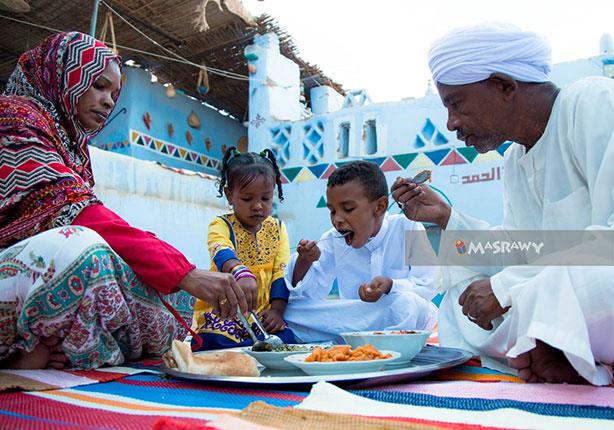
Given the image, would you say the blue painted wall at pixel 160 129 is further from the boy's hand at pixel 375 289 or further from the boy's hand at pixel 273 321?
the boy's hand at pixel 375 289

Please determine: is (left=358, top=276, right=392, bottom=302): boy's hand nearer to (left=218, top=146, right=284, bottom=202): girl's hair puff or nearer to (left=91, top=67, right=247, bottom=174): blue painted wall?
(left=218, top=146, right=284, bottom=202): girl's hair puff

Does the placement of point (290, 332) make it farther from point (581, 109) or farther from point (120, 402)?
point (581, 109)

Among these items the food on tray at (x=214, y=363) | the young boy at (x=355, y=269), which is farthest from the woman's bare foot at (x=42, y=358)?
the young boy at (x=355, y=269)

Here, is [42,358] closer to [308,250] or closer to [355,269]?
[308,250]

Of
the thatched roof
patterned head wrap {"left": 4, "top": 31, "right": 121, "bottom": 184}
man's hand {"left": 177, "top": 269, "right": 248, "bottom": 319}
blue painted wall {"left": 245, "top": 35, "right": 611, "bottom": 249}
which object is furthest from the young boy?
the thatched roof

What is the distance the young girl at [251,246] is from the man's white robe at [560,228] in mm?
967

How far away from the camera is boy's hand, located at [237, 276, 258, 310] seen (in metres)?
1.96

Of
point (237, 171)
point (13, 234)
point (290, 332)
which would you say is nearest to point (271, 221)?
point (237, 171)

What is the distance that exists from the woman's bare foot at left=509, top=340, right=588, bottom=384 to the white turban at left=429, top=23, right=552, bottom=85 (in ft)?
2.99

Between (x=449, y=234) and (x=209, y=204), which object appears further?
(x=209, y=204)

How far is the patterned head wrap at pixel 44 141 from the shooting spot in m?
1.82

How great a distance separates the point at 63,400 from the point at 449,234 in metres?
1.44

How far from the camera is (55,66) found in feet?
7.14

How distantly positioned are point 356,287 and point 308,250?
448mm
